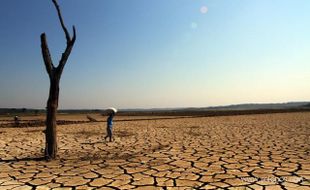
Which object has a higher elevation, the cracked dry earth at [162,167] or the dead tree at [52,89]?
the dead tree at [52,89]

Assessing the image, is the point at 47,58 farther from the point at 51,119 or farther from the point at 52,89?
the point at 51,119

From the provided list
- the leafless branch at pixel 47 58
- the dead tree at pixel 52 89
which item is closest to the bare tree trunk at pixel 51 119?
the dead tree at pixel 52 89

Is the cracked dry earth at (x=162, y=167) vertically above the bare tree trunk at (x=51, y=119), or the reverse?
the bare tree trunk at (x=51, y=119)

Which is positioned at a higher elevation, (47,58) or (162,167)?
(47,58)

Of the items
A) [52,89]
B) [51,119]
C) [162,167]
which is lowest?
[162,167]

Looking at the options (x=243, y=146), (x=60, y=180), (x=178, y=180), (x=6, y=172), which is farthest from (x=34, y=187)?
(x=243, y=146)

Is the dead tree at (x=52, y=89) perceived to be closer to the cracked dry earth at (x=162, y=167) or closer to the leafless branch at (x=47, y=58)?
the leafless branch at (x=47, y=58)

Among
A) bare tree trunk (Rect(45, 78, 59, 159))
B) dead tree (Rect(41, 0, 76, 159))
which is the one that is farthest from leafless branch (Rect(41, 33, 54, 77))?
bare tree trunk (Rect(45, 78, 59, 159))

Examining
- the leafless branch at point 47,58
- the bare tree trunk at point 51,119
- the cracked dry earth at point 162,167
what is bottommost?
the cracked dry earth at point 162,167

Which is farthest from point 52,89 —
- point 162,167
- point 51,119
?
point 162,167

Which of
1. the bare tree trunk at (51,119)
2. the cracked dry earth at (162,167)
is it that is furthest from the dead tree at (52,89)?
the cracked dry earth at (162,167)

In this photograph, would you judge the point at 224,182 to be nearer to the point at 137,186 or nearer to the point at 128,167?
the point at 137,186

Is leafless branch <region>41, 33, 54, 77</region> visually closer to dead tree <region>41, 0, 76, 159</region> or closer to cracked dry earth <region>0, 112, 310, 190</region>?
dead tree <region>41, 0, 76, 159</region>

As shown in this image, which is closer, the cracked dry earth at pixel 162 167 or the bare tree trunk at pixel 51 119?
the cracked dry earth at pixel 162 167
